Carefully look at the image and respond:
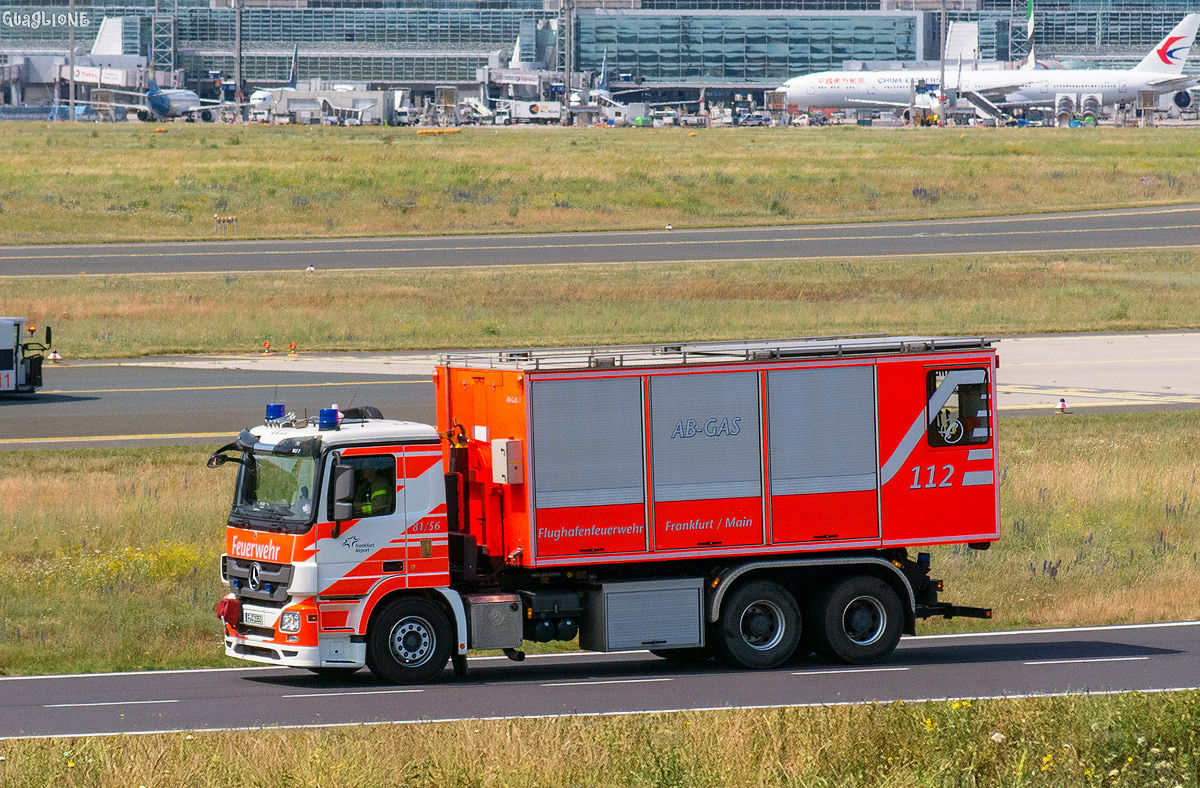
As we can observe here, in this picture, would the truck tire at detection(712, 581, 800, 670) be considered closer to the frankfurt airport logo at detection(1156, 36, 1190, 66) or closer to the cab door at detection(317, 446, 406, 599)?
the cab door at detection(317, 446, 406, 599)

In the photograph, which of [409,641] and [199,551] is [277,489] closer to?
[409,641]

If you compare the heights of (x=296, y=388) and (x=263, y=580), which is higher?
(x=296, y=388)

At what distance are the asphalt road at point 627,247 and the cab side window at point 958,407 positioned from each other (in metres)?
43.2

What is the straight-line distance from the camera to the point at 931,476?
16.4 m

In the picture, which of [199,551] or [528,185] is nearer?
[199,551]

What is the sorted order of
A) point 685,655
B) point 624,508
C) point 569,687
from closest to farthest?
point 569,687 → point 624,508 → point 685,655

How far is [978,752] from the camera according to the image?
11.0 m

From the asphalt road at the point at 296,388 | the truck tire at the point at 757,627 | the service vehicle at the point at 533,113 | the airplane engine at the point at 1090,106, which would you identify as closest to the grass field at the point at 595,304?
the asphalt road at the point at 296,388

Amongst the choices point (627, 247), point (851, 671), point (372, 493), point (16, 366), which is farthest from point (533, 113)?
point (372, 493)

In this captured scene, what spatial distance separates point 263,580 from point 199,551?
6827 mm

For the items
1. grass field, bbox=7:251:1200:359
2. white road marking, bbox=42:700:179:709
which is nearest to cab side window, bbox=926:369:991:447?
white road marking, bbox=42:700:179:709

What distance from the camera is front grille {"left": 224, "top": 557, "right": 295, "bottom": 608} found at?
14617 millimetres

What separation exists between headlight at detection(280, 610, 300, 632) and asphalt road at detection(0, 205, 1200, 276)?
44.9 metres

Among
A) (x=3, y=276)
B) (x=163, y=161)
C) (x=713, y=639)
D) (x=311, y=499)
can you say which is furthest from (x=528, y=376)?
(x=163, y=161)
